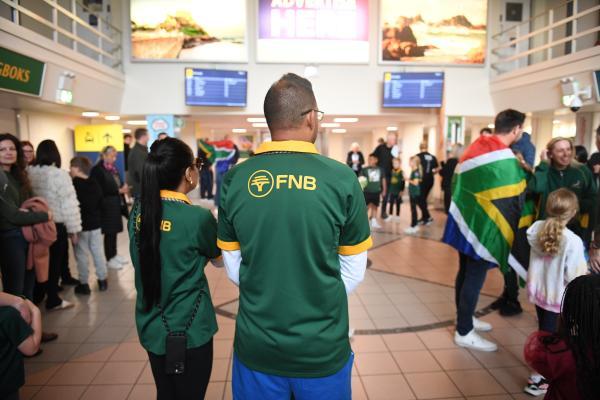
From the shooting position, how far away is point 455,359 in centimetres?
297

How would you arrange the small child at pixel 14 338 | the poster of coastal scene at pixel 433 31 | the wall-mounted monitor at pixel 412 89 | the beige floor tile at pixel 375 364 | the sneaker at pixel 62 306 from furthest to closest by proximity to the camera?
1. the poster of coastal scene at pixel 433 31
2. the wall-mounted monitor at pixel 412 89
3. the sneaker at pixel 62 306
4. the beige floor tile at pixel 375 364
5. the small child at pixel 14 338

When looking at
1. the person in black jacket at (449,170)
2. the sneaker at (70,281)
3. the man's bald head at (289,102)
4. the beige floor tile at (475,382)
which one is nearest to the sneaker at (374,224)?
the person in black jacket at (449,170)

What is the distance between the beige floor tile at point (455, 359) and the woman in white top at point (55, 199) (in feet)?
10.9

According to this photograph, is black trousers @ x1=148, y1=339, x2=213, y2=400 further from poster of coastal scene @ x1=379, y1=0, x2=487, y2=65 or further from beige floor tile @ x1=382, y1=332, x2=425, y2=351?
poster of coastal scene @ x1=379, y1=0, x2=487, y2=65

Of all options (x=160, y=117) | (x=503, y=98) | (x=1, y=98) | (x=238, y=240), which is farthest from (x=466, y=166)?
(x=160, y=117)

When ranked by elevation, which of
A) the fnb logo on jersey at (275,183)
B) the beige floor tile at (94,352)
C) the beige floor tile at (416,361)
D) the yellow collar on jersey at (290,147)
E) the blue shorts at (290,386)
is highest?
the yellow collar on jersey at (290,147)

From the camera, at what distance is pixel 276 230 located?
1191mm

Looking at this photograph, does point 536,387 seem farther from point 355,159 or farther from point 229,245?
point 355,159

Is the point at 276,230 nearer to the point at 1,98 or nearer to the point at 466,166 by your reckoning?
the point at 466,166

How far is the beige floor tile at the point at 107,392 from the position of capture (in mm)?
2520

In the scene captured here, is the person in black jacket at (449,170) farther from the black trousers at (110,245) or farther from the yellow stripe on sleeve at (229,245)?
the yellow stripe on sleeve at (229,245)

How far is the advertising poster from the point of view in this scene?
9062mm

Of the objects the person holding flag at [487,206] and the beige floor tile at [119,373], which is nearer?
the beige floor tile at [119,373]

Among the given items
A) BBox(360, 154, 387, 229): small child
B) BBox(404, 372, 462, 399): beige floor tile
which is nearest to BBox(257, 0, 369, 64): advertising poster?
BBox(360, 154, 387, 229): small child
